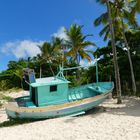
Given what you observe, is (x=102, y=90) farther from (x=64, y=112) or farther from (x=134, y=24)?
(x=134, y=24)

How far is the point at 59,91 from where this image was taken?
48.5 feet

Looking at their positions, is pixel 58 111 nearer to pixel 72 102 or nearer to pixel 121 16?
pixel 72 102

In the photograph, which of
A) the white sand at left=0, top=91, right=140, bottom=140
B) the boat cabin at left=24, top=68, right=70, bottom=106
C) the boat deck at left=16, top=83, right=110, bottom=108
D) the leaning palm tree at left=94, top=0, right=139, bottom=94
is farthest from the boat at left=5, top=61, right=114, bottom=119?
the leaning palm tree at left=94, top=0, right=139, bottom=94

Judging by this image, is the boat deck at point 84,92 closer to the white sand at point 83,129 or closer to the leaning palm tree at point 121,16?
the white sand at point 83,129

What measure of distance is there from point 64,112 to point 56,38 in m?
23.2

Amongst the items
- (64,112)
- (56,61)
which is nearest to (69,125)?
(64,112)

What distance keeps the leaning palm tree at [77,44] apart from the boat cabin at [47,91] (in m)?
15.2

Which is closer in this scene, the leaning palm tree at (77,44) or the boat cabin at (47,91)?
the boat cabin at (47,91)

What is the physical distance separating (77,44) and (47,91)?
1639 centimetres

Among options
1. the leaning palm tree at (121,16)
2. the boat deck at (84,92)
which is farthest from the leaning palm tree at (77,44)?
the boat deck at (84,92)

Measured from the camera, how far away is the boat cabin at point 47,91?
14352mm

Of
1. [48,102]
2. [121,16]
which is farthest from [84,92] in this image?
[121,16]

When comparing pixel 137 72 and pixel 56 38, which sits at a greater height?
pixel 56 38

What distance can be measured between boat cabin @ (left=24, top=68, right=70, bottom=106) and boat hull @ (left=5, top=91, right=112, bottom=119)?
2.82ft
